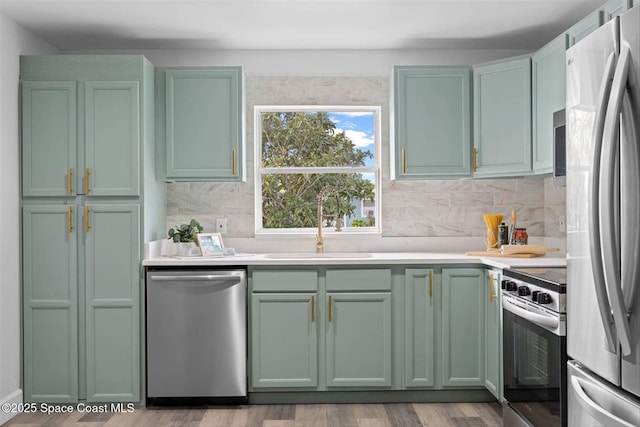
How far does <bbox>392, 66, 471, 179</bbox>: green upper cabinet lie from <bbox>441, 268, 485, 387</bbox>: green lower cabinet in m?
0.76

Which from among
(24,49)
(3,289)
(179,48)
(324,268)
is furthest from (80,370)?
(179,48)

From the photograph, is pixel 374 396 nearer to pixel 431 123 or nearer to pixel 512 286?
pixel 512 286

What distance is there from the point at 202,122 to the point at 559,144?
2.28 meters

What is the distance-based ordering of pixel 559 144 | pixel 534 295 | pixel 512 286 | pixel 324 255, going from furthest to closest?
pixel 324 255 → pixel 559 144 → pixel 512 286 → pixel 534 295

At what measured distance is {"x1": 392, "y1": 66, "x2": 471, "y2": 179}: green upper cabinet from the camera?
13.0 ft

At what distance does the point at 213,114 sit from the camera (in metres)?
3.91

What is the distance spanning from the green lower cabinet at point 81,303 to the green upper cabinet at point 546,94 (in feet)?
8.40

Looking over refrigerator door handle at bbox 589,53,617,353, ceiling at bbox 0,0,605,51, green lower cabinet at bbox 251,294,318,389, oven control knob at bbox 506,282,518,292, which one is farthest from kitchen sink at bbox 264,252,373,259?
refrigerator door handle at bbox 589,53,617,353

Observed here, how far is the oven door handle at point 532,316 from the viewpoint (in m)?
2.37

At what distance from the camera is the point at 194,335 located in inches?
140

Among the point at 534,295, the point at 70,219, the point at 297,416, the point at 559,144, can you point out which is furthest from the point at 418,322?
the point at 70,219

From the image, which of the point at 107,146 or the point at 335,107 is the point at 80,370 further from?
the point at 335,107

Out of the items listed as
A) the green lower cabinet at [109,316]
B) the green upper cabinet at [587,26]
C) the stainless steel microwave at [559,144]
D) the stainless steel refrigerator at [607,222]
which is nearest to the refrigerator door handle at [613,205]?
the stainless steel refrigerator at [607,222]

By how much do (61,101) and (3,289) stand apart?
3.95 ft
